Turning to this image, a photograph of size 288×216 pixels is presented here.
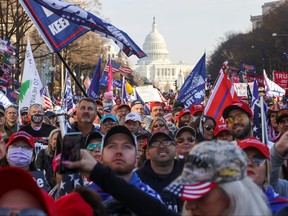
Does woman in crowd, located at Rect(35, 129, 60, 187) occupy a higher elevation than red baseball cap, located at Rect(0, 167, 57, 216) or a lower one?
lower

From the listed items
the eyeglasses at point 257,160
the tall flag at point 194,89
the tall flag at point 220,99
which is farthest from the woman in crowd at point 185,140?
the tall flag at point 194,89

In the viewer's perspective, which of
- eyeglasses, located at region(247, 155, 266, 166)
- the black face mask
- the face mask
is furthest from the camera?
the black face mask

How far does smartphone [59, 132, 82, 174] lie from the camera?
10.8 feet

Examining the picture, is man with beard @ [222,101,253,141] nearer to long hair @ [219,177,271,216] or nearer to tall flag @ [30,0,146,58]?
tall flag @ [30,0,146,58]

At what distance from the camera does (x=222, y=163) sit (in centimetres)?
307

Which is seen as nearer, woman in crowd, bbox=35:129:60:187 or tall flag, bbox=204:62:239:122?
woman in crowd, bbox=35:129:60:187

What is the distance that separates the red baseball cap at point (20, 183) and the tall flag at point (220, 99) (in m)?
7.02

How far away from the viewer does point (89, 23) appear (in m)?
8.34

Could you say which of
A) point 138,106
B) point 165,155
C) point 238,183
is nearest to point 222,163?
point 238,183

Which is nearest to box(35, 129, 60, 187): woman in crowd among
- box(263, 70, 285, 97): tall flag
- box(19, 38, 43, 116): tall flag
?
box(19, 38, 43, 116): tall flag

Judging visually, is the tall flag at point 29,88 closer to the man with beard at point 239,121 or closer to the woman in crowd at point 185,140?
the woman in crowd at point 185,140

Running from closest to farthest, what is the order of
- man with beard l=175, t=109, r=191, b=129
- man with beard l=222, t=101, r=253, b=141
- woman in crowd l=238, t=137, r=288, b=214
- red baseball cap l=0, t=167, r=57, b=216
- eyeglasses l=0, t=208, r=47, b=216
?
eyeglasses l=0, t=208, r=47, b=216, red baseball cap l=0, t=167, r=57, b=216, woman in crowd l=238, t=137, r=288, b=214, man with beard l=222, t=101, r=253, b=141, man with beard l=175, t=109, r=191, b=129

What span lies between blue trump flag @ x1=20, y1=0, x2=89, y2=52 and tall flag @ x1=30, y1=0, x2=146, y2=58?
0.08ft

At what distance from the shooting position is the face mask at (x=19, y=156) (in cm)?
662
